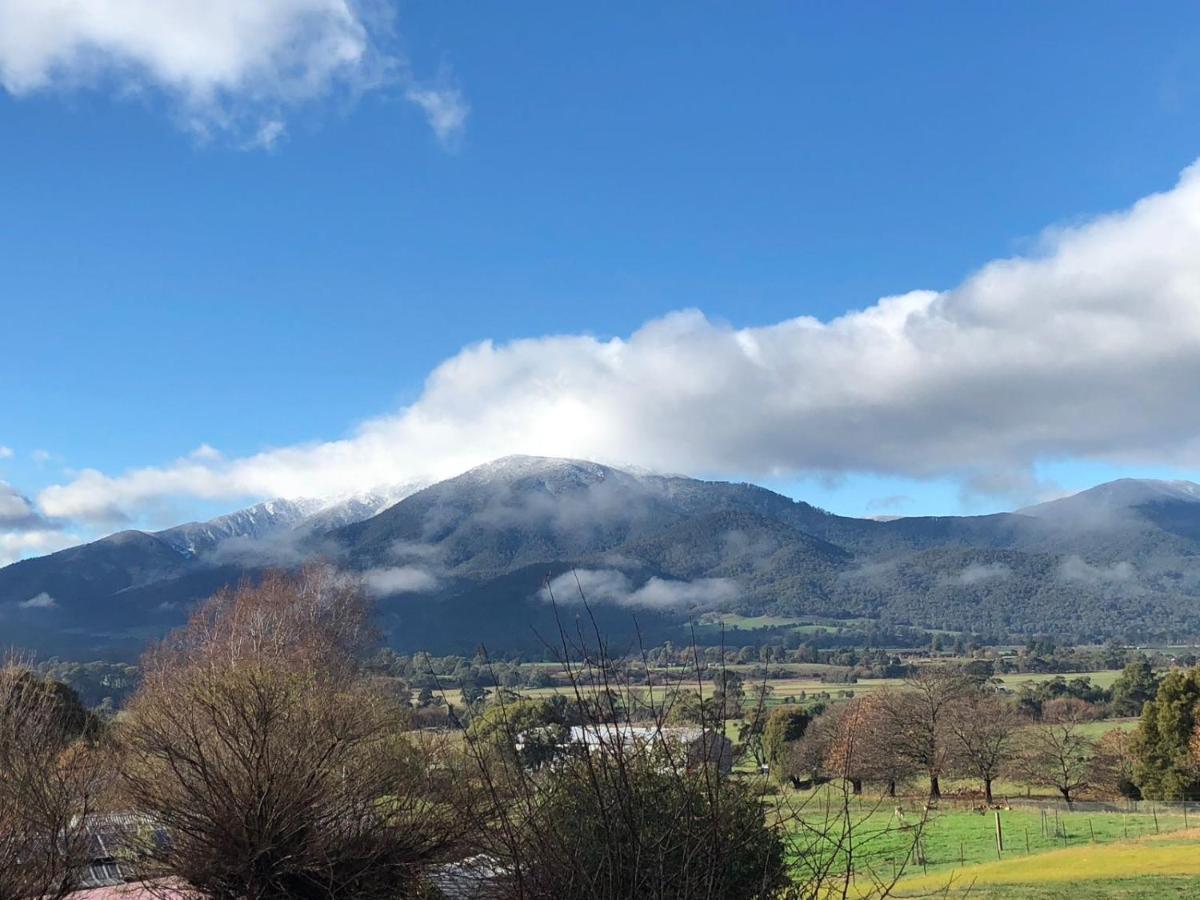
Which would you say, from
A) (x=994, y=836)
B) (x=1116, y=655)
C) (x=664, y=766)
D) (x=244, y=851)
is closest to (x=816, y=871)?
(x=664, y=766)

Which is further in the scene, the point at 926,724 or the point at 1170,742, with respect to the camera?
the point at 926,724

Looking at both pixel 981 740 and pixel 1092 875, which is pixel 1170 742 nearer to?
pixel 981 740

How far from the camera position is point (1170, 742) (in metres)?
→ 39.4

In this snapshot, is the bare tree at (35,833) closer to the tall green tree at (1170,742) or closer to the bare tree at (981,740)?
the tall green tree at (1170,742)

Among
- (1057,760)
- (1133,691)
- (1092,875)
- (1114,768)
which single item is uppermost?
(1092,875)

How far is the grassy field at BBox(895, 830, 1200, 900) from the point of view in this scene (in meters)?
17.3

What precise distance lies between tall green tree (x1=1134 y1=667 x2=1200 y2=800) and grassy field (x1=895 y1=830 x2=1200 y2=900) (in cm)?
1311

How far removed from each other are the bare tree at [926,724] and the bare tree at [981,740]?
49cm

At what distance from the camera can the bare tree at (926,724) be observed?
152 feet

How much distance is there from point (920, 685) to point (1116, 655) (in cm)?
12345

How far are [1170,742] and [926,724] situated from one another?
11403 millimetres

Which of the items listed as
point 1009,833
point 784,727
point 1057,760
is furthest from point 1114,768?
point 784,727

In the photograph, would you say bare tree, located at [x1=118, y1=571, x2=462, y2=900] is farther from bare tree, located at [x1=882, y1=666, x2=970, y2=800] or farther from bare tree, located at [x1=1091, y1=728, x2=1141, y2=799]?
bare tree, located at [x1=1091, y1=728, x2=1141, y2=799]

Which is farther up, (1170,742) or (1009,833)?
(1170,742)
